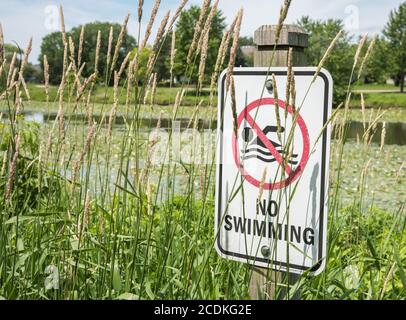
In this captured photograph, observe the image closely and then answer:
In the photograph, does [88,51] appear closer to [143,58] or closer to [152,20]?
[143,58]

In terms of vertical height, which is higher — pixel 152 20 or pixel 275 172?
pixel 152 20

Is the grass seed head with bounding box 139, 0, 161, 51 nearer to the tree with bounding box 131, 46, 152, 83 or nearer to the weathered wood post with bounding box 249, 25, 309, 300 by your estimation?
the tree with bounding box 131, 46, 152, 83

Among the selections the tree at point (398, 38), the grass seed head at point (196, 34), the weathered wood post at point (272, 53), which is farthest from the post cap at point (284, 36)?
the tree at point (398, 38)

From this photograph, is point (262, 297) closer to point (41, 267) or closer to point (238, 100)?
point (238, 100)

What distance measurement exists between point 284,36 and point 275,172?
1.15ft

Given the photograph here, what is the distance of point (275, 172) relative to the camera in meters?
1.26

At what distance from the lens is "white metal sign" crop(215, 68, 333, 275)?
48.0 inches

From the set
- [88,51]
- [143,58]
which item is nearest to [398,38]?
[88,51]

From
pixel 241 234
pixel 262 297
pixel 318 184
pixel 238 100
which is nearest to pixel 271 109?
pixel 238 100

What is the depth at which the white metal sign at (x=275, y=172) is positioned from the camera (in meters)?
1.22

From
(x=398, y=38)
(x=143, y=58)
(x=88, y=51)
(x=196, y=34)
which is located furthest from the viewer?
(x=398, y=38)

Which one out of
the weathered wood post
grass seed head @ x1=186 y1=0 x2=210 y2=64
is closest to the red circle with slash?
the weathered wood post
